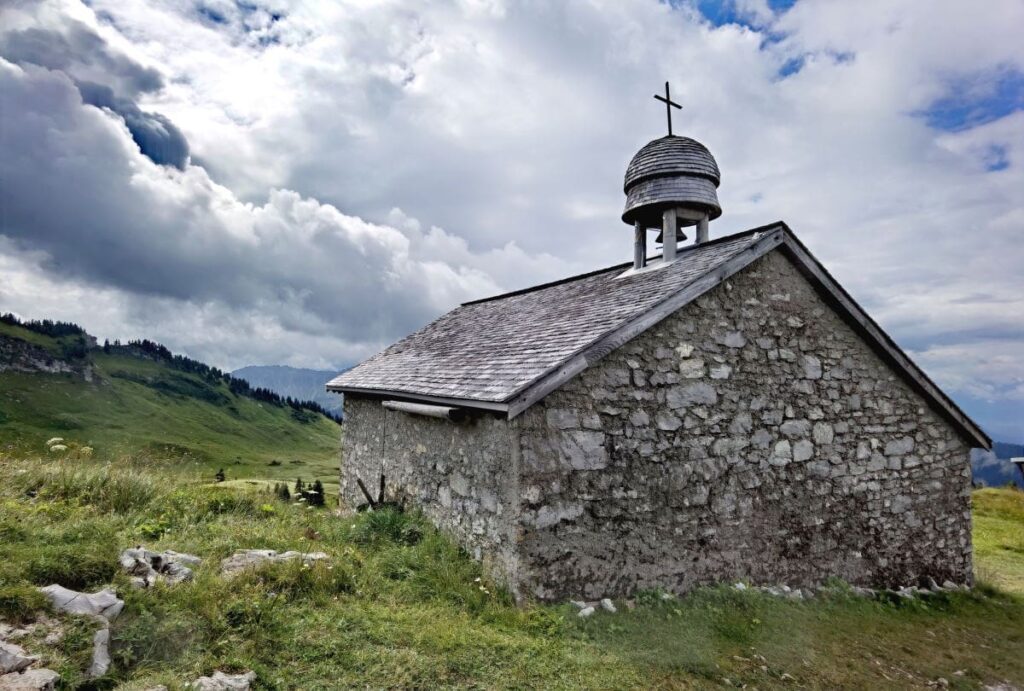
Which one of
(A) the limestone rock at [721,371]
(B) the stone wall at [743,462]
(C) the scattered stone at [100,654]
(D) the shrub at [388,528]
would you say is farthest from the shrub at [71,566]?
(A) the limestone rock at [721,371]

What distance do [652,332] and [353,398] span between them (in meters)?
8.03

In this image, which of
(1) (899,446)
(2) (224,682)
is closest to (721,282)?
(1) (899,446)

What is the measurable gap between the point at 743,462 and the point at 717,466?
1.66ft

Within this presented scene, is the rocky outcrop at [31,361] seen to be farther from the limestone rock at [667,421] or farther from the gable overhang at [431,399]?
the limestone rock at [667,421]

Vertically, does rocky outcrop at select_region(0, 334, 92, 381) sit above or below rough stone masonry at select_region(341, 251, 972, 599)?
above

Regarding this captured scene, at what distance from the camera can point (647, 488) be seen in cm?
754

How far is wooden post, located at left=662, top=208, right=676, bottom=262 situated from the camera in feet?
34.6

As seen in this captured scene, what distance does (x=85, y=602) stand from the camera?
4.85m

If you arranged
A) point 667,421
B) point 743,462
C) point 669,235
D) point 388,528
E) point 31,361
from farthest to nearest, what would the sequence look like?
point 31,361, point 669,235, point 388,528, point 743,462, point 667,421

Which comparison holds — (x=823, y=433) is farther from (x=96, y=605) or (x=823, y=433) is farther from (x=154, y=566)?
(x=96, y=605)

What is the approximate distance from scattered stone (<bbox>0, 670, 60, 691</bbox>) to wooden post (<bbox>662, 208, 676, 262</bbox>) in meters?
9.65

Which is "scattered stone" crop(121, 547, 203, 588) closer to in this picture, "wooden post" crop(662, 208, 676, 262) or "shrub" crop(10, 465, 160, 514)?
"shrub" crop(10, 465, 160, 514)

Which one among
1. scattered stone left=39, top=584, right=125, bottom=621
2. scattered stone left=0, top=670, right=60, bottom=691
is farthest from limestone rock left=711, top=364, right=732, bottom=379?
scattered stone left=0, top=670, right=60, bottom=691

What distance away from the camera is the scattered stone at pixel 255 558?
637cm
